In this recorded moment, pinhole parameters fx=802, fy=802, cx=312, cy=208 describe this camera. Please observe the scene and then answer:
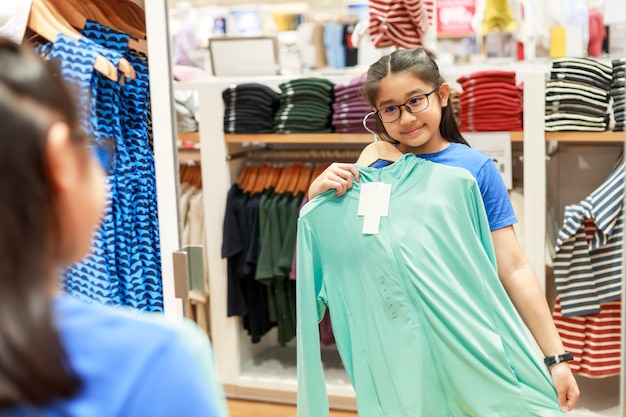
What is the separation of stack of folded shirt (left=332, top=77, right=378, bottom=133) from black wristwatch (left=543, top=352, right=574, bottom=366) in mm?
1879

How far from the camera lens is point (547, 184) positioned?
387 centimetres

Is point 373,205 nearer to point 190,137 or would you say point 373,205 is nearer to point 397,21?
point 397,21

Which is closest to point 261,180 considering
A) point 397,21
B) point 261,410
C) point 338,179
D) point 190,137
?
point 190,137

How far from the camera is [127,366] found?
0.81 meters

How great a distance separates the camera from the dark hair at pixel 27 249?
0.76 meters

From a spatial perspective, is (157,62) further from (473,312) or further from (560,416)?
(560,416)

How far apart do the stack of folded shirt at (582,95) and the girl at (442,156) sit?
1.59 m

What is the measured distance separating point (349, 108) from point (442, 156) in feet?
5.81

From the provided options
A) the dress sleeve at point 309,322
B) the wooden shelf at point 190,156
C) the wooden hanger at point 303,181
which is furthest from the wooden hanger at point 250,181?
the dress sleeve at point 309,322

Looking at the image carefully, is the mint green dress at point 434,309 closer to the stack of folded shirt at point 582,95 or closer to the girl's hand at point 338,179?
the girl's hand at point 338,179

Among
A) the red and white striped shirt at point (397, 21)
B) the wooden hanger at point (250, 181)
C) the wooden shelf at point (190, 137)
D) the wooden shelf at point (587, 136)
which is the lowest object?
the wooden hanger at point (250, 181)

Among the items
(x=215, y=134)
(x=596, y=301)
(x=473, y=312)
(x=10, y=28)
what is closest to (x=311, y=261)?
(x=473, y=312)

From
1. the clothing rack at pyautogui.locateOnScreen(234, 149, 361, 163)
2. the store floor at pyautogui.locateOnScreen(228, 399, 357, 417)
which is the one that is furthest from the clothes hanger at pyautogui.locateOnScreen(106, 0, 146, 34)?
the store floor at pyautogui.locateOnScreen(228, 399, 357, 417)

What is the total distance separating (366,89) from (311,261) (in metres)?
0.45
